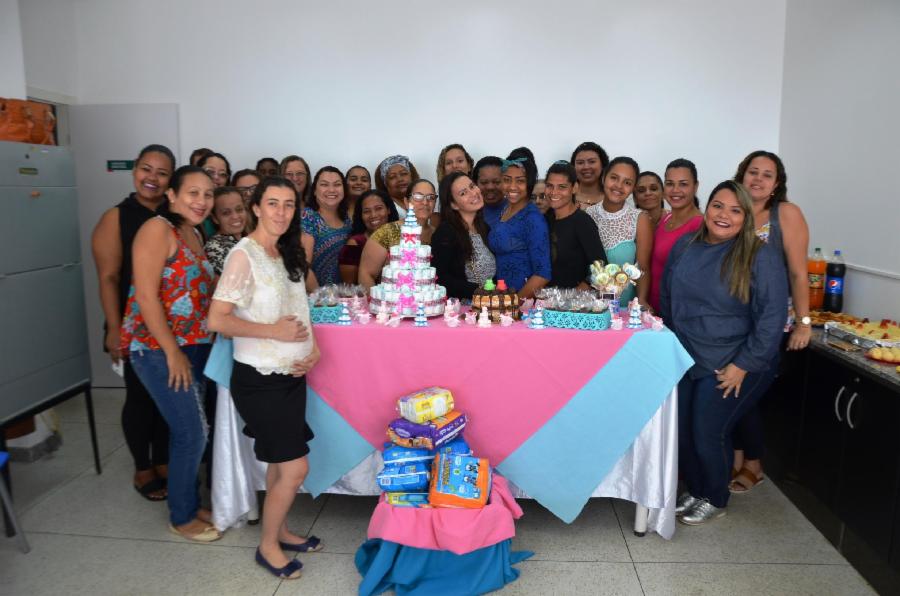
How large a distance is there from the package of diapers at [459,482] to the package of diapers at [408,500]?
3cm

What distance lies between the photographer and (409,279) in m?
3.05

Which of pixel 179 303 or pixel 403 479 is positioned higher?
pixel 179 303

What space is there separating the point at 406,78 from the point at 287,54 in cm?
105

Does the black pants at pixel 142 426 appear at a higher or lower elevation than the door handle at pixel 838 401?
lower

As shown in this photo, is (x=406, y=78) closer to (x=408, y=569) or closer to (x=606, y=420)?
(x=606, y=420)

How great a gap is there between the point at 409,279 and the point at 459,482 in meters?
1.00

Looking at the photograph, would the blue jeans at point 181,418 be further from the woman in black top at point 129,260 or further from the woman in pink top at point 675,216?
the woman in pink top at point 675,216

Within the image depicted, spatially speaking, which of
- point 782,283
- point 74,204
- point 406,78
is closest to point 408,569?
point 782,283

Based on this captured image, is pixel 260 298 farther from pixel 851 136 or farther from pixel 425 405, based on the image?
pixel 851 136

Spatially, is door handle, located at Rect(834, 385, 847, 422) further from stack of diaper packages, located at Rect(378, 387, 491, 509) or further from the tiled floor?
stack of diaper packages, located at Rect(378, 387, 491, 509)

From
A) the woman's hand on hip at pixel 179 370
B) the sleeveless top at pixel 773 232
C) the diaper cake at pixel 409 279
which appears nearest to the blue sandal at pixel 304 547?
the woman's hand on hip at pixel 179 370

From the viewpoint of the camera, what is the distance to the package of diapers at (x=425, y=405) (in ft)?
9.01

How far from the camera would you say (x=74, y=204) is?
4.39 m

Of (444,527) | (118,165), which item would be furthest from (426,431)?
(118,165)
